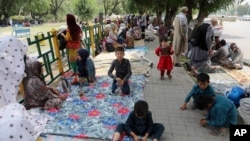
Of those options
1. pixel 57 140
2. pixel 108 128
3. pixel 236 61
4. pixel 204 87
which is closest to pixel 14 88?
pixel 57 140

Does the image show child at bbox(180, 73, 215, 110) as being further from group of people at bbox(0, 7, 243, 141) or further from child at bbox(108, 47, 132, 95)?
child at bbox(108, 47, 132, 95)

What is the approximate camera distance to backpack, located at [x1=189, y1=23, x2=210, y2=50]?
6672 millimetres

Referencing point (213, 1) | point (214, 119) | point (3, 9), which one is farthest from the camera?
point (3, 9)

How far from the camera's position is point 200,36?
268 inches

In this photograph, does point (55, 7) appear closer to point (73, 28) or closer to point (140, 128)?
point (73, 28)

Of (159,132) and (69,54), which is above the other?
(69,54)

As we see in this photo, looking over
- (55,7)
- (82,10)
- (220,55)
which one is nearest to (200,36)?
(220,55)

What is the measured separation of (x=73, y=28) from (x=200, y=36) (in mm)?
3660

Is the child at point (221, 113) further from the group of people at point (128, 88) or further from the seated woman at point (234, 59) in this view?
the seated woman at point (234, 59)

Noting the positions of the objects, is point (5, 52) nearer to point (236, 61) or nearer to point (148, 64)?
point (148, 64)

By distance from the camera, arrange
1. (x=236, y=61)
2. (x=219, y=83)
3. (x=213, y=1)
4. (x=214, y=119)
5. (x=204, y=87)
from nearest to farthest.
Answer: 1. (x=214, y=119)
2. (x=204, y=87)
3. (x=219, y=83)
4. (x=236, y=61)
5. (x=213, y=1)

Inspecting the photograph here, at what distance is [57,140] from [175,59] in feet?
18.0

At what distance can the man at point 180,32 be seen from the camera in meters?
7.39

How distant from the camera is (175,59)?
8008 millimetres
